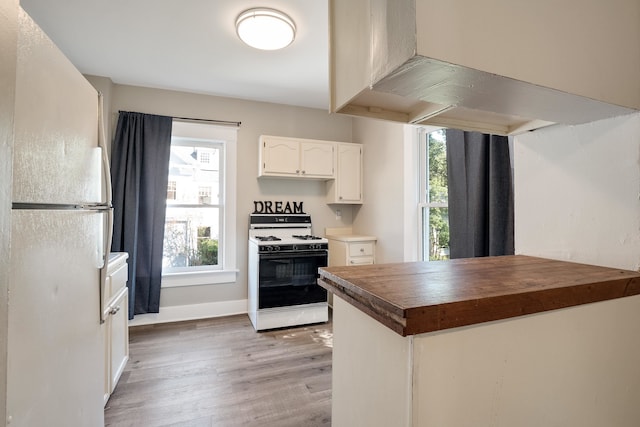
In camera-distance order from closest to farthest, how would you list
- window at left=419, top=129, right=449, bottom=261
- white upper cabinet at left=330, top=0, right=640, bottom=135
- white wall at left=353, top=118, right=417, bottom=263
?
white upper cabinet at left=330, top=0, right=640, bottom=135, window at left=419, top=129, right=449, bottom=261, white wall at left=353, top=118, right=417, bottom=263

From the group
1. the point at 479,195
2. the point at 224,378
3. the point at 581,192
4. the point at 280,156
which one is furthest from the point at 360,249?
the point at 581,192

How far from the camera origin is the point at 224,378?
2.10 m

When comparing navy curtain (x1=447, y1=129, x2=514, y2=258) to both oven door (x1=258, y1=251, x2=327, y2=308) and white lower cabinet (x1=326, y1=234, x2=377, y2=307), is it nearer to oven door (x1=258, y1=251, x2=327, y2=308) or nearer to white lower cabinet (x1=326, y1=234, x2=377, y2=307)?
white lower cabinet (x1=326, y1=234, x2=377, y2=307)

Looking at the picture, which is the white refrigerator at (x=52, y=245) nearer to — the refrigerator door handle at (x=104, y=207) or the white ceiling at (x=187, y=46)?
the refrigerator door handle at (x=104, y=207)

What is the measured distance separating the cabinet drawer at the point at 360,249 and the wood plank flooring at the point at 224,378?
89 cm

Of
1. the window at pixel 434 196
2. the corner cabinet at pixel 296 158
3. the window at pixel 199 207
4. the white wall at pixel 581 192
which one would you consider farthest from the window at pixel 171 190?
the white wall at pixel 581 192

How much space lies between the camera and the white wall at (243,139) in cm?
310

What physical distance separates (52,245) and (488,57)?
1291mm

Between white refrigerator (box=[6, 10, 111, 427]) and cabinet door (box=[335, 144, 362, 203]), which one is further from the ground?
cabinet door (box=[335, 144, 362, 203])

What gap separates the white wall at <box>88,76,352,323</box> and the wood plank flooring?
0.35m

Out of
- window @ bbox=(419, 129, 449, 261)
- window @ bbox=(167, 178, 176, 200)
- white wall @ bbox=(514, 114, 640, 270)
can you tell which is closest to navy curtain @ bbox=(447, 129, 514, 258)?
window @ bbox=(419, 129, 449, 261)

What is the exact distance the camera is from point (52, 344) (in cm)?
91

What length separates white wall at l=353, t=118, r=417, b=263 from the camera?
2.87 meters

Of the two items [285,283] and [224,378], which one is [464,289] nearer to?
[224,378]
